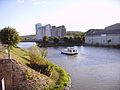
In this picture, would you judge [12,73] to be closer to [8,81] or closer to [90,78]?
[8,81]

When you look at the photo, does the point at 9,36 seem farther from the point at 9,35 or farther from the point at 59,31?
the point at 59,31

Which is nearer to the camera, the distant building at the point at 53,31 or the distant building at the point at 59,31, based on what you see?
the distant building at the point at 59,31

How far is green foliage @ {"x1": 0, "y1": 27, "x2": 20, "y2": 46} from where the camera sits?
14.7 m

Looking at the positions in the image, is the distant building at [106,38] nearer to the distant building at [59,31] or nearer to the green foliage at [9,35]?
A: the distant building at [59,31]

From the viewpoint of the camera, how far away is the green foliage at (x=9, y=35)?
14.7 m

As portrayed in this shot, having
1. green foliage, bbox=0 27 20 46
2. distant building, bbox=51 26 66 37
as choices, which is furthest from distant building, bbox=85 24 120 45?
green foliage, bbox=0 27 20 46

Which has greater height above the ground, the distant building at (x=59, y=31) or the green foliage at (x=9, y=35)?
the distant building at (x=59, y=31)

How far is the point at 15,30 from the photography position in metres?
14.9

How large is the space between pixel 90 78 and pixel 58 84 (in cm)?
405

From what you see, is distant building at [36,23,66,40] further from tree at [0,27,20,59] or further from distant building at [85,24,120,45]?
tree at [0,27,20,59]

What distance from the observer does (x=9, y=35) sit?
48.5ft

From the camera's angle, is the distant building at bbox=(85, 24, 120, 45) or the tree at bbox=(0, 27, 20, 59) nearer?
the tree at bbox=(0, 27, 20, 59)

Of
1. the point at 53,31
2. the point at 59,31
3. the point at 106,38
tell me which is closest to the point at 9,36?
the point at 106,38

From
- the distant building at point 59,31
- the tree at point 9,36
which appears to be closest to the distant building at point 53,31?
the distant building at point 59,31
